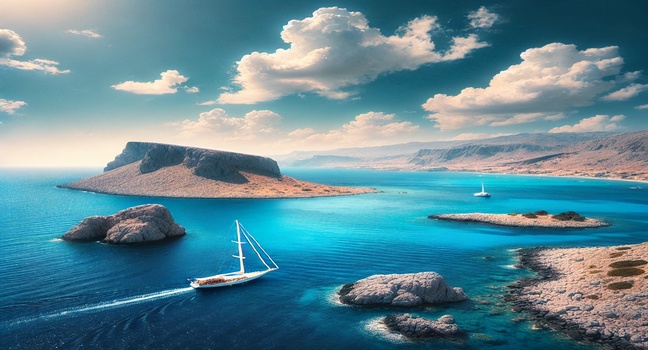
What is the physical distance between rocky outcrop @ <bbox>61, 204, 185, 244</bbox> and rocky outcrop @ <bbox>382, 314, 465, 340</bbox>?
66626 mm

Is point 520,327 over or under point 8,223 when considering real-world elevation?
under

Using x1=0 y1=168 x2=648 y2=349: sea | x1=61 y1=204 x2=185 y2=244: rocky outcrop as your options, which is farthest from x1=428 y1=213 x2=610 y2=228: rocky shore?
x1=61 y1=204 x2=185 y2=244: rocky outcrop

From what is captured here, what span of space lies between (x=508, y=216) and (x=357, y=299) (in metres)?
95.5

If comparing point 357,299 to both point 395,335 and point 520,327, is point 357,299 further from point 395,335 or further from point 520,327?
point 520,327

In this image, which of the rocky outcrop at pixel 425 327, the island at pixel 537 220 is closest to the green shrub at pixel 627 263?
the rocky outcrop at pixel 425 327

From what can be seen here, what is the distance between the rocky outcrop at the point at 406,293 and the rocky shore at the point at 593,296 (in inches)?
361

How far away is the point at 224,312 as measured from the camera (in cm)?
4169

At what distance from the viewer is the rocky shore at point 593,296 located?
36.0 metres

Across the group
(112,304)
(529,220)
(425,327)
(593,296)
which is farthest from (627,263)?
(112,304)

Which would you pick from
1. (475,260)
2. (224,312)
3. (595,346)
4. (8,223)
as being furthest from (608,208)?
(8,223)

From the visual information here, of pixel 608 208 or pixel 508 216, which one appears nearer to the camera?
pixel 508 216

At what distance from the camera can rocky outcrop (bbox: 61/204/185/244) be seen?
79.1 metres

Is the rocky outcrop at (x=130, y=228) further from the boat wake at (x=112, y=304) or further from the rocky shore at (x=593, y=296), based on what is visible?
the rocky shore at (x=593, y=296)

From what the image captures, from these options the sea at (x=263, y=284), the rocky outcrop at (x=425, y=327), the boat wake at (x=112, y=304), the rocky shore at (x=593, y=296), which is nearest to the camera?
the sea at (x=263, y=284)
